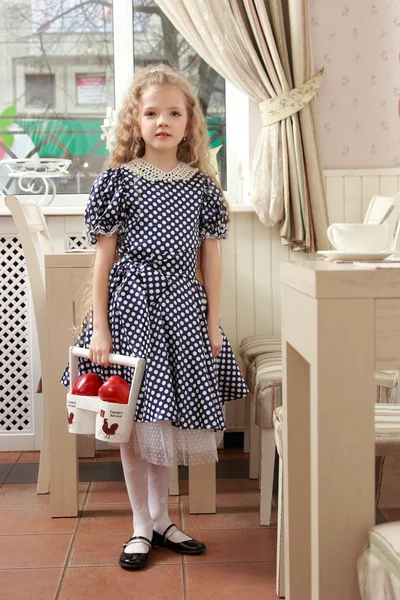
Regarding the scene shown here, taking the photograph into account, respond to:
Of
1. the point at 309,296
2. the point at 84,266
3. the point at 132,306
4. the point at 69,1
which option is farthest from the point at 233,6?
the point at 309,296

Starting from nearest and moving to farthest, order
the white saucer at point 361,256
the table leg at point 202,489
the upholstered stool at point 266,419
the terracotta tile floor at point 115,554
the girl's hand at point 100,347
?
the white saucer at point 361,256, the terracotta tile floor at point 115,554, the girl's hand at point 100,347, the upholstered stool at point 266,419, the table leg at point 202,489

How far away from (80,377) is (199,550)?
551 millimetres

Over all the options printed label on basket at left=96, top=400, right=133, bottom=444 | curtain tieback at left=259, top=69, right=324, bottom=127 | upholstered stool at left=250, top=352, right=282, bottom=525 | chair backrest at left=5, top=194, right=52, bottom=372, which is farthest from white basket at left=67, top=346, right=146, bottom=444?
curtain tieback at left=259, top=69, right=324, bottom=127

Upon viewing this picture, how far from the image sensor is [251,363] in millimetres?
2529

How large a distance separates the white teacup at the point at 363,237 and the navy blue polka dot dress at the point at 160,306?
78 cm

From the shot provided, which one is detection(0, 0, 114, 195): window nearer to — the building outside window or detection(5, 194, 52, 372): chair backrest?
the building outside window

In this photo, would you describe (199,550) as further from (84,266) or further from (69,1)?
(69,1)

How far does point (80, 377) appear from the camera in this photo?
1997mm

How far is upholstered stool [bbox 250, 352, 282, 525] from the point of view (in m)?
2.22

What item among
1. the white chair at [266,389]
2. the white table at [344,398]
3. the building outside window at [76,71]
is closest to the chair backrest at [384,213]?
the white chair at [266,389]

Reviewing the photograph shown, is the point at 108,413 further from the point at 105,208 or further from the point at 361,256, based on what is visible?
the point at 361,256

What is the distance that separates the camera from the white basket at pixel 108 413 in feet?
6.12

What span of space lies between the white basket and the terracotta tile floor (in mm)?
344

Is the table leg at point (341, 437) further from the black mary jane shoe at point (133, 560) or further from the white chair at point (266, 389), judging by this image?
the white chair at point (266, 389)
